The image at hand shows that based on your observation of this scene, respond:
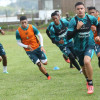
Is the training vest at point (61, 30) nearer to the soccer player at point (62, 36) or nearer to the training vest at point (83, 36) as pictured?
the soccer player at point (62, 36)

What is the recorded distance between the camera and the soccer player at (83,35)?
25.5 feet

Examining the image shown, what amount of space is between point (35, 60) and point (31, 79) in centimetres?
70

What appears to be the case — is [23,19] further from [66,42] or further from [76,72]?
[76,72]

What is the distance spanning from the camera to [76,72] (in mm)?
11523

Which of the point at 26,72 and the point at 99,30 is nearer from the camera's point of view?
the point at 99,30

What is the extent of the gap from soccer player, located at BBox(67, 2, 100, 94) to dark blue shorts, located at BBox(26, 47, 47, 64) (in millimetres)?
2318

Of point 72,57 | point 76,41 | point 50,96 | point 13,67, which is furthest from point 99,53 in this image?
point 13,67

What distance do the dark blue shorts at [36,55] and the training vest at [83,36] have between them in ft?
Result: 7.69

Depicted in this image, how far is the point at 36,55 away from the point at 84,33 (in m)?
2.85

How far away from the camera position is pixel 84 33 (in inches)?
312

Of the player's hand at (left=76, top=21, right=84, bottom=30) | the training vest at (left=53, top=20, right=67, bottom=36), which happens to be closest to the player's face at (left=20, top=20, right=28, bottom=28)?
the training vest at (left=53, top=20, right=67, bottom=36)

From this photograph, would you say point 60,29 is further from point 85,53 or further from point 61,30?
point 85,53

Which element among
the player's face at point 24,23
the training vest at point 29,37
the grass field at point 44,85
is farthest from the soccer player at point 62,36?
the player's face at point 24,23

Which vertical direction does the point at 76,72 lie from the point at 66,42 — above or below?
below
